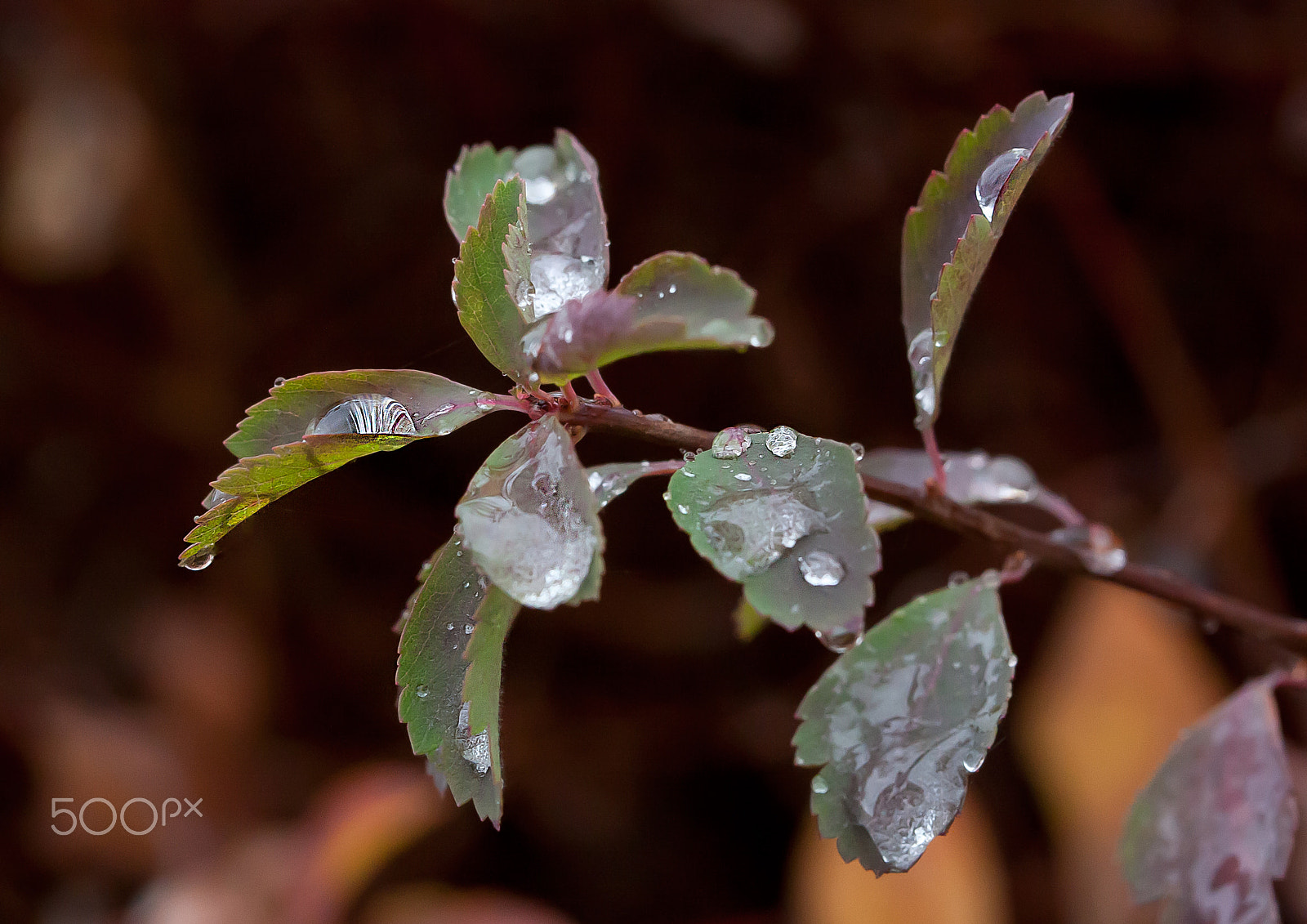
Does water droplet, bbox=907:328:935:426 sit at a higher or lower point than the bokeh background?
higher

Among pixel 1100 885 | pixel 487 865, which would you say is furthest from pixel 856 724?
pixel 487 865

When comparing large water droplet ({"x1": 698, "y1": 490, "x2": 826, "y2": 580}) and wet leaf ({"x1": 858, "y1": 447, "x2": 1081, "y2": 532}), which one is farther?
wet leaf ({"x1": 858, "y1": 447, "x2": 1081, "y2": 532})

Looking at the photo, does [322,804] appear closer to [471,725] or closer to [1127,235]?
[471,725]

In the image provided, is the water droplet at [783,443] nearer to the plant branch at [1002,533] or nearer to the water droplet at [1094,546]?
the plant branch at [1002,533]

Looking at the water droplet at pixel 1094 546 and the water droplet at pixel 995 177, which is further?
the water droplet at pixel 1094 546

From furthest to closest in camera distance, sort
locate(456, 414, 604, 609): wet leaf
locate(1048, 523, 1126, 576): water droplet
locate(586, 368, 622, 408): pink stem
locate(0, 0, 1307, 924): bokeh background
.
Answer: locate(0, 0, 1307, 924): bokeh background → locate(1048, 523, 1126, 576): water droplet → locate(586, 368, 622, 408): pink stem → locate(456, 414, 604, 609): wet leaf

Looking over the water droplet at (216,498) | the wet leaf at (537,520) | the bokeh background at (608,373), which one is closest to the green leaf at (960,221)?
the wet leaf at (537,520)

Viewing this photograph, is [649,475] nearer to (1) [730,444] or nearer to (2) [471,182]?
(1) [730,444]

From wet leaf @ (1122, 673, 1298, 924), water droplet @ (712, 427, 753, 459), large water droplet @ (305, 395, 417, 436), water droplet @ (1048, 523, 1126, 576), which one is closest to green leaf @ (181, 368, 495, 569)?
large water droplet @ (305, 395, 417, 436)

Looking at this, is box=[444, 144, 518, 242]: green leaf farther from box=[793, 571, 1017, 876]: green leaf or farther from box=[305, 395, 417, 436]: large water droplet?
box=[793, 571, 1017, 876]: green leaf
